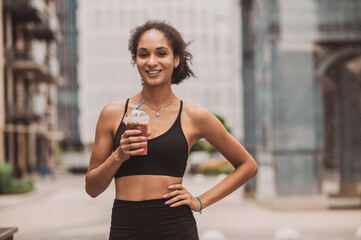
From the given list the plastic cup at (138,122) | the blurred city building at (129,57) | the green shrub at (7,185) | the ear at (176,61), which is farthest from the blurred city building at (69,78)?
the plastic cup at (138,122)

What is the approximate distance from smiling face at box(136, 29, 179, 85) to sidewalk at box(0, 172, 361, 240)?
7.05m

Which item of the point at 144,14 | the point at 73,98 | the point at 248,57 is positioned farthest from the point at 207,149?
the point at 248,57

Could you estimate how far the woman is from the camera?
2.49 meters

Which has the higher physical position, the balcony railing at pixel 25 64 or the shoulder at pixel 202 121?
the balcony railing at pixel 25 64

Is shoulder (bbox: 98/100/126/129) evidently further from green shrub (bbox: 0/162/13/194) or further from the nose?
green shrub (bbox: 0/162/13/194)

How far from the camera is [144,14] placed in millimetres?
91812

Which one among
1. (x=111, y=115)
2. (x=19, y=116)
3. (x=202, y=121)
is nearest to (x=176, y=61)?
(x=202, y=121)

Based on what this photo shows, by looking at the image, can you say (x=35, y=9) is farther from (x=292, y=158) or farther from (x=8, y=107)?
(x=292, y=158)

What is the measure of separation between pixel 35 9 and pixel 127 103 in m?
31.8

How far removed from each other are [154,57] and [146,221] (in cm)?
78

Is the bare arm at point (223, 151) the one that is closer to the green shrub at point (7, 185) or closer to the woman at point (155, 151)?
the woman at point (155, 151)

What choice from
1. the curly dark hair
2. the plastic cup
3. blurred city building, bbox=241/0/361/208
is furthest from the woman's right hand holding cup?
blurred city building, bbox=241/0/361/208

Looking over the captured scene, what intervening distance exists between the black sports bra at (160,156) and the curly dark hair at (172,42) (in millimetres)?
398

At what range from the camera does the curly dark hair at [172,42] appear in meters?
2.63
